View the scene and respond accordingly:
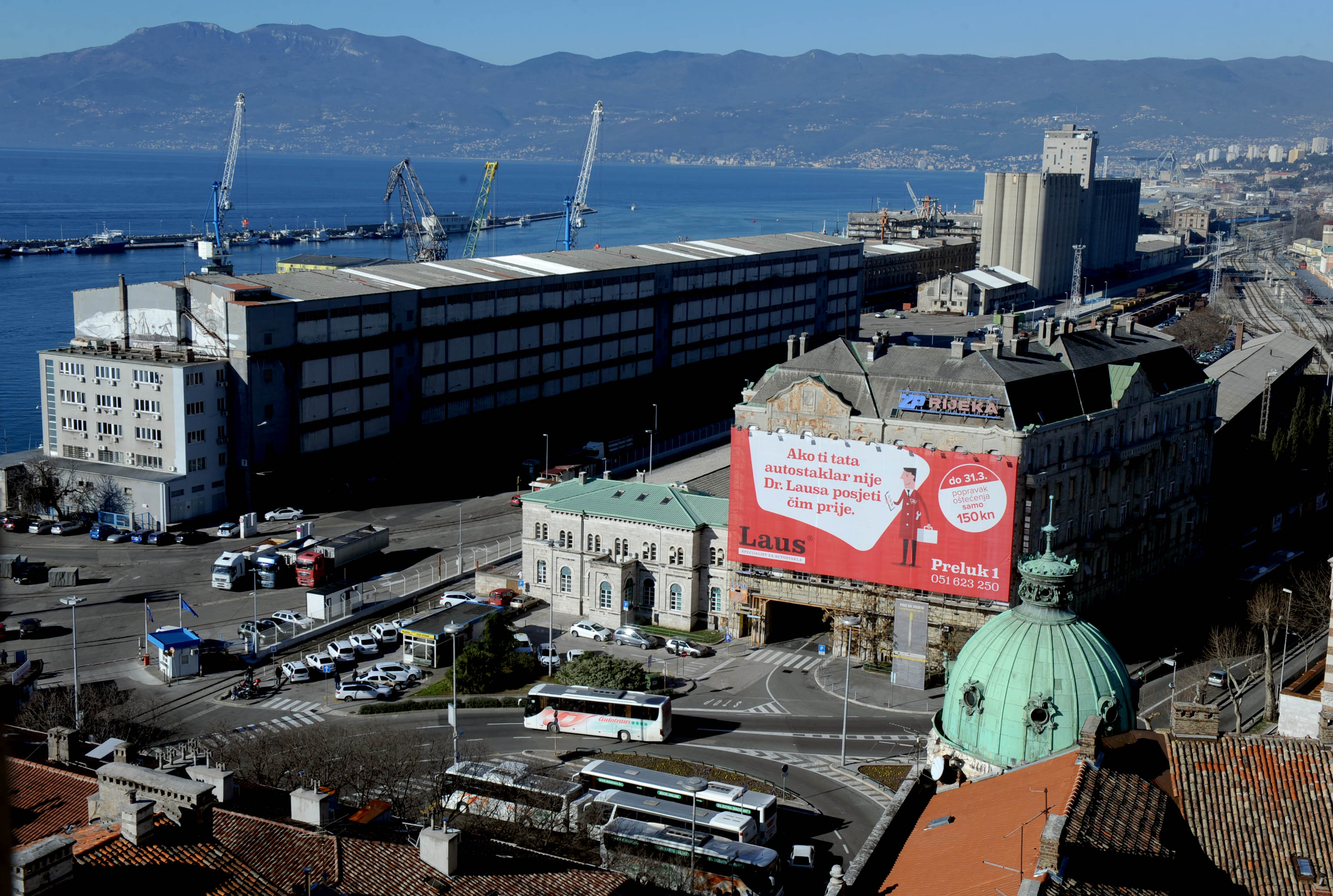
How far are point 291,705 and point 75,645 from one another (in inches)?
423

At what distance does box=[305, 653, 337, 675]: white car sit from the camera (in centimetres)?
7581

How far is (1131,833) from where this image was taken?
1245 inches

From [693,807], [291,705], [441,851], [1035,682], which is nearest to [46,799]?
[441,851]

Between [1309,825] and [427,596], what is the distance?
207 ft

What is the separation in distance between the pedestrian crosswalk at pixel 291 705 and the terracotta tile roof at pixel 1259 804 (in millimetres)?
45909

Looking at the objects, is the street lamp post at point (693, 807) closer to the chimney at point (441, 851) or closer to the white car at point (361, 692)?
the chimney at point (441, 851)

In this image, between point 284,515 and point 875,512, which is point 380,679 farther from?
point 284,515

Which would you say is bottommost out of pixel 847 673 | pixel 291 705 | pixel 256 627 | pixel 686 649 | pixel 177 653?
pixel 291 705

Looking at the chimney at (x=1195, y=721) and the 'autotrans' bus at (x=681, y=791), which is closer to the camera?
the chimney at (x=1195, y=721)

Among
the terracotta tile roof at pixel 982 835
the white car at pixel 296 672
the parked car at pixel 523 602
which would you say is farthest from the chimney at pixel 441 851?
the parked car at pixel 523 602

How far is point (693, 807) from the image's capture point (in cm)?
5519

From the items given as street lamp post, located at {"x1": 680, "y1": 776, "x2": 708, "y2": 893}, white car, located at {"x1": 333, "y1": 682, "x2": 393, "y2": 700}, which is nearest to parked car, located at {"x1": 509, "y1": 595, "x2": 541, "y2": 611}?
white car, located at {"x1": 333, "y1": 682, "x2": 393, "y2": 700}

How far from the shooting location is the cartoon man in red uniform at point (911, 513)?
77562 mm

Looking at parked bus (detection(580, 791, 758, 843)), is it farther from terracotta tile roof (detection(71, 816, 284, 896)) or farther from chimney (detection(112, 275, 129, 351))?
chimney (detection(112, 275, 129, 351))
